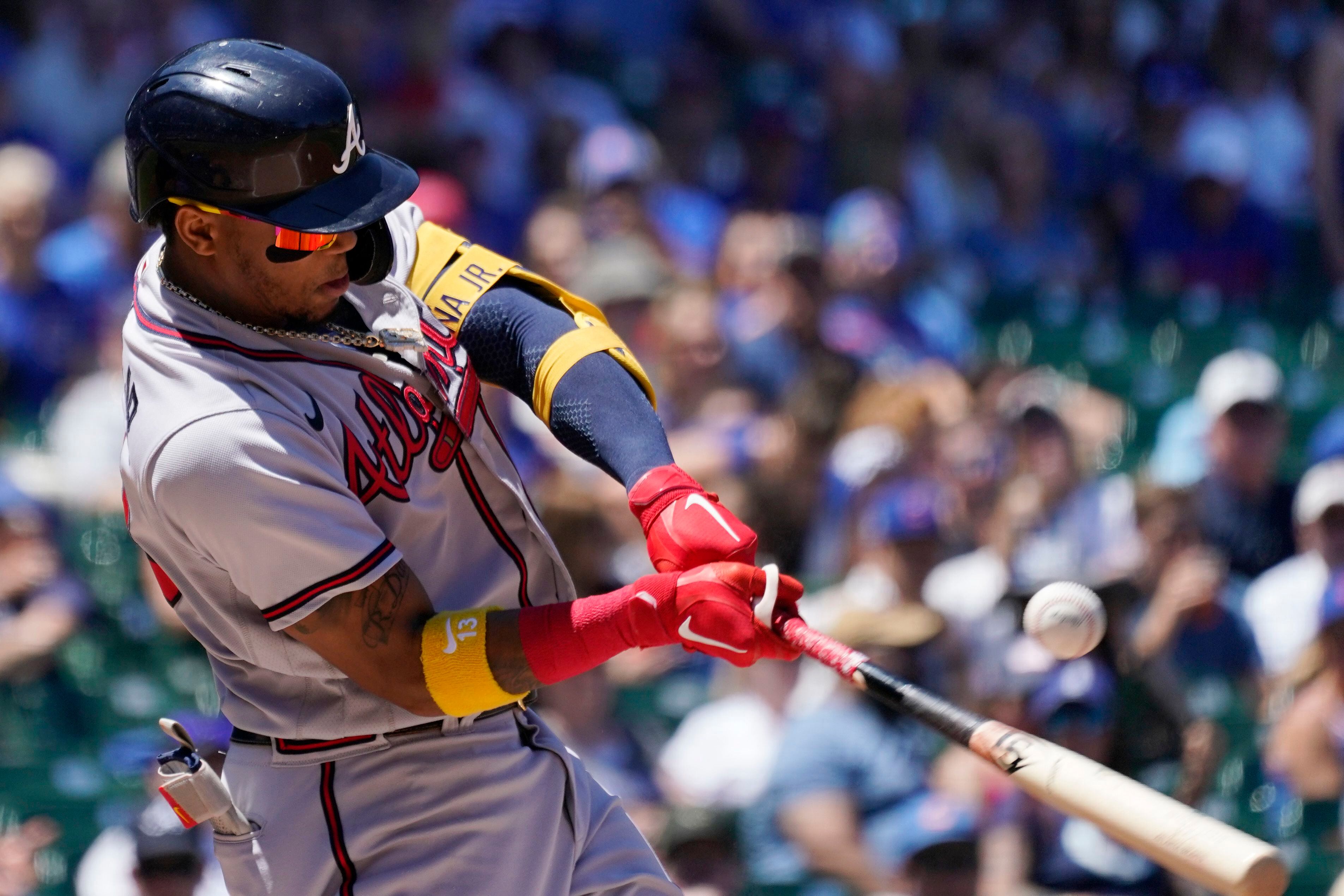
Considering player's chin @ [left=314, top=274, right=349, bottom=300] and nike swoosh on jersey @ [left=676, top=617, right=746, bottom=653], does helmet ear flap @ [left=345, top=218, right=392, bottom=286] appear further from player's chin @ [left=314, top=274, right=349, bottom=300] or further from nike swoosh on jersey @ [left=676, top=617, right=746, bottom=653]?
nike swoosh on jersey @ [left=676, top=617, right=746, bottom=653]

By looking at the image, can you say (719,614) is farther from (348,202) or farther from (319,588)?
(348,202)

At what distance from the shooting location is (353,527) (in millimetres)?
2035

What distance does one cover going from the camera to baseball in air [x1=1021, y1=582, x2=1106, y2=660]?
86.4 inches

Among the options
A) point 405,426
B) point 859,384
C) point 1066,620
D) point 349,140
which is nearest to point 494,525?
point 405,426

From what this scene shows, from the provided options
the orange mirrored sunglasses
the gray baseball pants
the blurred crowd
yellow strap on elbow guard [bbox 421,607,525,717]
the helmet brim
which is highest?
the helmet brim

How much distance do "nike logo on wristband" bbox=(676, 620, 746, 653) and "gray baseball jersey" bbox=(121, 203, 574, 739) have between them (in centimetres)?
34

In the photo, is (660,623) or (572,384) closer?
(660,623)

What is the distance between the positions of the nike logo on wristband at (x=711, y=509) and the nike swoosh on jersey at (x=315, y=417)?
468 mm

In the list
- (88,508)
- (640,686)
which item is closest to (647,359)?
(640,686)

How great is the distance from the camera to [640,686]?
4.73m

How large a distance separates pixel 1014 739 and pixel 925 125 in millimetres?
6262

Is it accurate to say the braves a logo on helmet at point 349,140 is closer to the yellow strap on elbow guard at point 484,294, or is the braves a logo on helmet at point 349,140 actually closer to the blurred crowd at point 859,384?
the yellow strap on elbow guard at point 484,294

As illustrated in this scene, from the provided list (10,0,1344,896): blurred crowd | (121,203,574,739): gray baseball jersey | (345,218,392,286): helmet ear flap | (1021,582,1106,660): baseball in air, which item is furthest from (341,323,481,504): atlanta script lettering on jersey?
(10,0,1344,896): blurred crowd

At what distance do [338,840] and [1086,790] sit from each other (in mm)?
935
